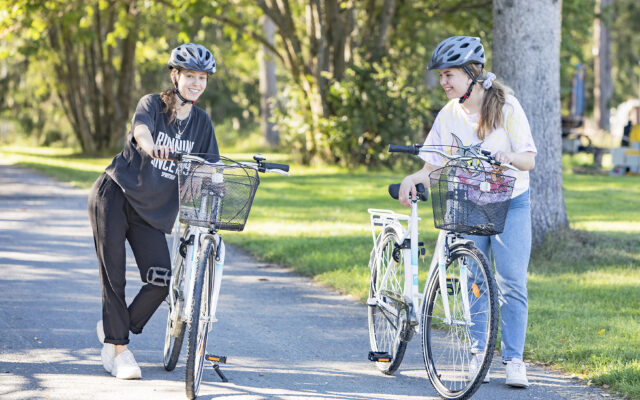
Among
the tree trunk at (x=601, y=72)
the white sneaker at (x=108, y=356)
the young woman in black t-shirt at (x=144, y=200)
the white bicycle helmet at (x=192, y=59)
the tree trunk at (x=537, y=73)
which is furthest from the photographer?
the tree trunk at (x=601, y=72)

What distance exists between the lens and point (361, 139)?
73.3 ft

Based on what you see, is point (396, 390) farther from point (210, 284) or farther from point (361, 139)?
point (361, 139)

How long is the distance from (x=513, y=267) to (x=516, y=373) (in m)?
0.61

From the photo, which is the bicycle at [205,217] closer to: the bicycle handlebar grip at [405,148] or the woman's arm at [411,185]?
the bicycle handlebar grip at [405,148]

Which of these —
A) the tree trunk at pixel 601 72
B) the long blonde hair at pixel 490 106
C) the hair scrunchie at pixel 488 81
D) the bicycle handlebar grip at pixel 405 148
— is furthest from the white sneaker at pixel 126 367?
the tree trunk at pixel 601 72

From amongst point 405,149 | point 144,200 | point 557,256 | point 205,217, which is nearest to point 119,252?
point 144,200

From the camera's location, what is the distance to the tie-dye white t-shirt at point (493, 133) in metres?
5.17

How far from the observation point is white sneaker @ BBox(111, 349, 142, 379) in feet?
17.7

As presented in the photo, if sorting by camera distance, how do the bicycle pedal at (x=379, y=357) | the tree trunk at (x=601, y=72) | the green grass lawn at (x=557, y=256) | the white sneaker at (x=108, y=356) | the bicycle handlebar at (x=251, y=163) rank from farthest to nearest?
the tree trunk at (x=601, y=72)
the green grass lawn at (x=557, y=256)
the bicycle pedal at (x=379, y=357)
the white sneaker at (x=108, y=356)
the bicycle handlebar at (x=251, y=163)

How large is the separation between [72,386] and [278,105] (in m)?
19.9

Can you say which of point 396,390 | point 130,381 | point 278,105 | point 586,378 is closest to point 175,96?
point 130,381

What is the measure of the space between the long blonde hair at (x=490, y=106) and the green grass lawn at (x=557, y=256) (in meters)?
1.67

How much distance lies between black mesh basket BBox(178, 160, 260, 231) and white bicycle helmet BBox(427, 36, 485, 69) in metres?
1.18

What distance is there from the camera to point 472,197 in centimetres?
484
